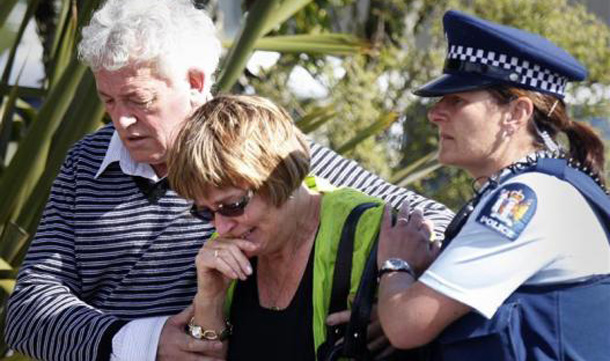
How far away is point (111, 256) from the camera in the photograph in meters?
→ 2.88

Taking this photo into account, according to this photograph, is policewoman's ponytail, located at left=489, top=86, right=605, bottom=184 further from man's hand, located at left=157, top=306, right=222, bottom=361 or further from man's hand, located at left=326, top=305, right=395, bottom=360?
man's hand, located at left=157, top=306, right=222, bottom=361

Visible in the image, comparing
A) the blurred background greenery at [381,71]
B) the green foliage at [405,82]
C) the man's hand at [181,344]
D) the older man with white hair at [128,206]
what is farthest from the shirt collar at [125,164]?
the green foliage at [405,82]

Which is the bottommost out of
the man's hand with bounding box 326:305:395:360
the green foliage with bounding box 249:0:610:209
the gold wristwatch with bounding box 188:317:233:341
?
the green foliage with bounding box 249:0:610:209

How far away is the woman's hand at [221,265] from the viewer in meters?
2.48

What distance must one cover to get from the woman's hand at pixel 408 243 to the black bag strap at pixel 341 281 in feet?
0.25

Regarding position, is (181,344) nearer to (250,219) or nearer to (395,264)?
(250,219)

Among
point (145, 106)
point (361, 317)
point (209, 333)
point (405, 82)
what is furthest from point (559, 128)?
point (405, 82)

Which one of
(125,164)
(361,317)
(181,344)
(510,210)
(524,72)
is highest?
(524,72)

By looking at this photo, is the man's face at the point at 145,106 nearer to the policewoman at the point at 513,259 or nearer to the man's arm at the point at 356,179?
the man's arm at the point at 356,179


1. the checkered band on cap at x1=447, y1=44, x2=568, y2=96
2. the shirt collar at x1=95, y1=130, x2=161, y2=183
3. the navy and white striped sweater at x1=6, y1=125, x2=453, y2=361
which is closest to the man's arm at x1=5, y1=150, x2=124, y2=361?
the navy and white striped sweater at x1=6, y1=125, x2=453, y2=361

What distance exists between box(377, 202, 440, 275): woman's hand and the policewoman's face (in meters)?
0.15

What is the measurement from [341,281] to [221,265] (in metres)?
0.25

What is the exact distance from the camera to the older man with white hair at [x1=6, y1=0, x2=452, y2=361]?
2809 millimetres

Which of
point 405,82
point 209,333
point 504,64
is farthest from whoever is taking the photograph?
point 405,82
